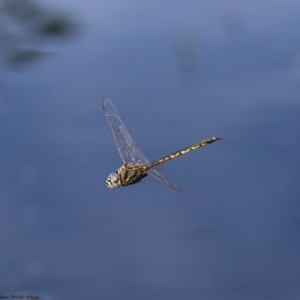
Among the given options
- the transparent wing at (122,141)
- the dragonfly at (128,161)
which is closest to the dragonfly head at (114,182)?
the dragonfly at (128,161)

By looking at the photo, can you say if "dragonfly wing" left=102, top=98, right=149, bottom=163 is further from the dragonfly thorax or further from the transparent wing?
the dragonfly thorax

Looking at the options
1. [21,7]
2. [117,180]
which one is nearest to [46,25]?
[21,7]

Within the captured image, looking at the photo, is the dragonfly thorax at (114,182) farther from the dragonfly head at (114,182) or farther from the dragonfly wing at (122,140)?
the dragonfly wing at (122,140)

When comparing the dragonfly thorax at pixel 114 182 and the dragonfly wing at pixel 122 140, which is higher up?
the dragonfly wing at pixel 122 140

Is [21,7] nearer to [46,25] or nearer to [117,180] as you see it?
[46,25]

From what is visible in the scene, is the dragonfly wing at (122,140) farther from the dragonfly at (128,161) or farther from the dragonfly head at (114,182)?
the dragonfly head at (114,182)

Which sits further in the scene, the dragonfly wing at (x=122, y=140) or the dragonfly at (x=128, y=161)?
the dragonfly wing at (x=122, y=140)
